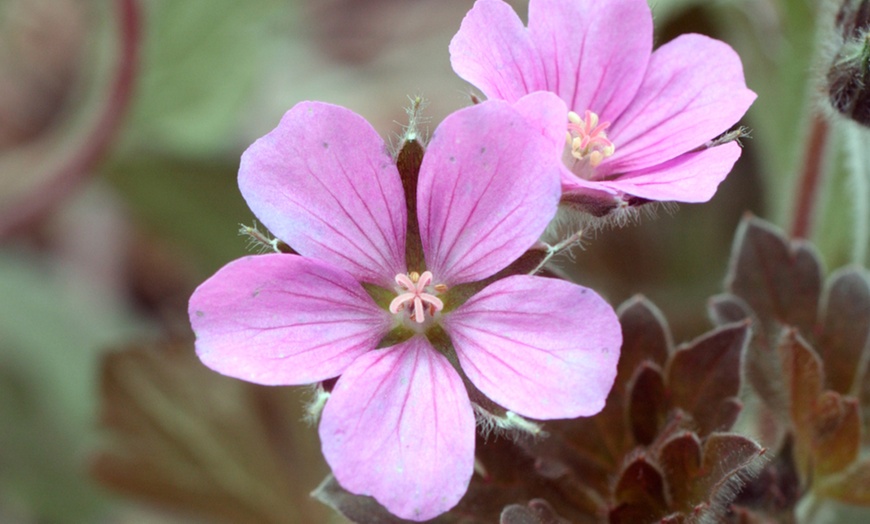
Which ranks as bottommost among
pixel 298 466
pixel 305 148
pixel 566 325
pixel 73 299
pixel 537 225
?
pixel 298 466

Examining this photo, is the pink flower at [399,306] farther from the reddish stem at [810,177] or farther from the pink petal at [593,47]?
the reddish stem at [810,177]

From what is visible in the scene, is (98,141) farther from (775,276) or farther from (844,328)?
(844,328)

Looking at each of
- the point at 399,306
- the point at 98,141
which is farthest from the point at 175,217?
the point at 399,306

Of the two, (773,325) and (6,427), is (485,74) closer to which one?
(773,325)

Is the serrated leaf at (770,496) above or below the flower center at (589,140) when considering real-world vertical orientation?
below

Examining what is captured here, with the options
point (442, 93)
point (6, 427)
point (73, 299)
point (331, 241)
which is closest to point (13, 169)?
point (73, 299)

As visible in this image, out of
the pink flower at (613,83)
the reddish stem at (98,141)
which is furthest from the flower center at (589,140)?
the reddish stem at (98,141)
